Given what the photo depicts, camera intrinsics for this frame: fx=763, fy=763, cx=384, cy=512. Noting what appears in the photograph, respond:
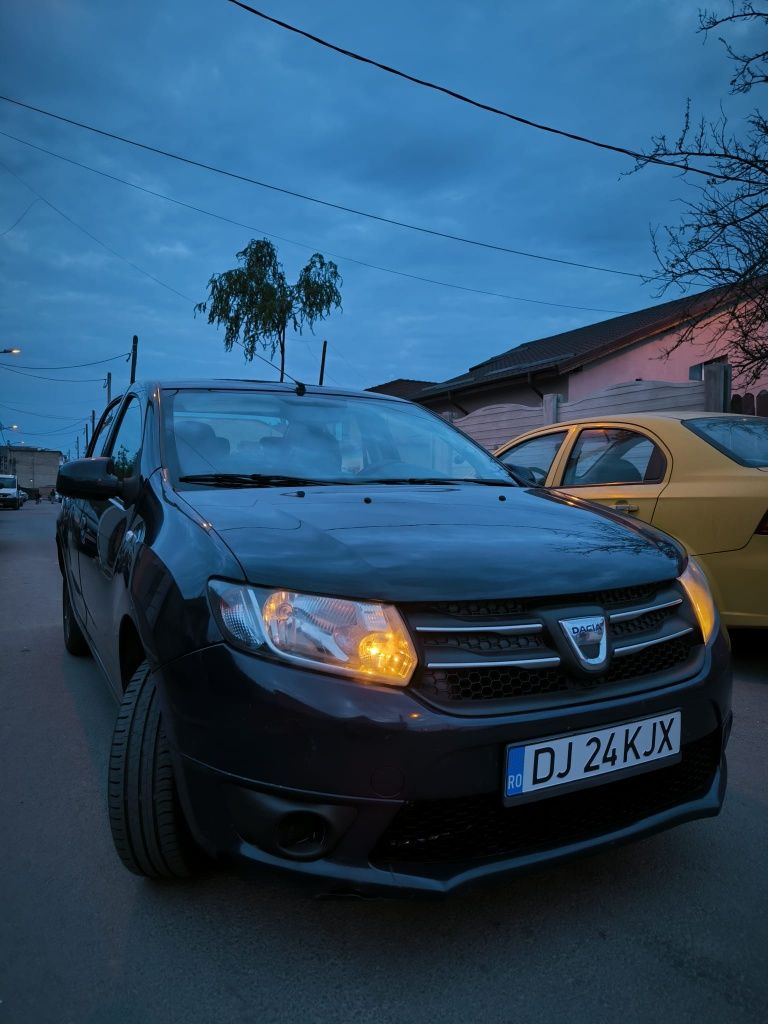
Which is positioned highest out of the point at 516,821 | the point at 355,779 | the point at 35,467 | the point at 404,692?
the point at 404,692

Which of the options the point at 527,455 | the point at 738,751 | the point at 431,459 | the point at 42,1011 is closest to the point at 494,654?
the point at 42,1011

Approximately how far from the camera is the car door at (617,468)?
4.41 metres

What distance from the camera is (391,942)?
1.80 metres

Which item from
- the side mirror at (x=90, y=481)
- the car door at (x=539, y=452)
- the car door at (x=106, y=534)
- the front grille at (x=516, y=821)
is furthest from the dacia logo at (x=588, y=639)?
the car door at (x=539, y=452)

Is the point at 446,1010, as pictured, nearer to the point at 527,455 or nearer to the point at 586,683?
the point at 586,683

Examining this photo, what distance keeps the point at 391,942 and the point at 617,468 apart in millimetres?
3549

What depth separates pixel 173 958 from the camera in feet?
5.77

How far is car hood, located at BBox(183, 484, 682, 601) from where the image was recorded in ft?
5.59

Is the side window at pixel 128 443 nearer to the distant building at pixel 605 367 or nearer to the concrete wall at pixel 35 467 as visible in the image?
the distant building at pixel 605 367

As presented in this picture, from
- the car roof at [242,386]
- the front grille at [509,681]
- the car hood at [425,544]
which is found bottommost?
the front grille at [509,681]

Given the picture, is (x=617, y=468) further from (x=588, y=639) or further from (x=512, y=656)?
(x=512, y=656)

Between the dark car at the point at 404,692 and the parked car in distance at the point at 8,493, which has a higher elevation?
the dark car at the point at 404,692

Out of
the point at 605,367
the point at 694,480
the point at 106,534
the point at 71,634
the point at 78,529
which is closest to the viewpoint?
the point at 106,534

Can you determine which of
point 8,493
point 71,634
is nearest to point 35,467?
point 8,493
